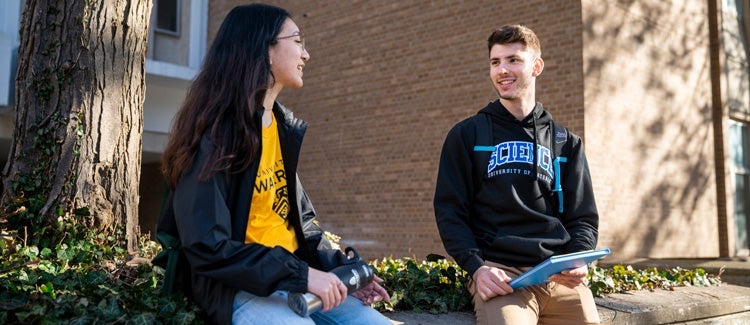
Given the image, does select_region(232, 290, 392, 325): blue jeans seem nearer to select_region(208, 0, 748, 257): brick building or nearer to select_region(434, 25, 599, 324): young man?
select_region(434, 25, 599, 324): young man

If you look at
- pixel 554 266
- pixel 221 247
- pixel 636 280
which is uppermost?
pixel 221 247

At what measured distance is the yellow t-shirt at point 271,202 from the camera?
2.71 meters

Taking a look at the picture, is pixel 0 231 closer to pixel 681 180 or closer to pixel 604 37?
pixel 604 37

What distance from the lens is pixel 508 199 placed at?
11.4 feet

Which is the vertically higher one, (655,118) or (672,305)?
(655,118)

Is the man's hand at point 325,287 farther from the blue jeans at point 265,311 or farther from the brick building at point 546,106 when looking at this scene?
the brick building at point 546,106

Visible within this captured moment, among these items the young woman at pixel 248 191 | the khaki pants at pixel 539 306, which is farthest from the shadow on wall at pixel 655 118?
the young woman at pixel 248 191

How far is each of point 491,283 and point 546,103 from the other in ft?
24.0

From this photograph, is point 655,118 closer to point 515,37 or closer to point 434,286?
point 434,286

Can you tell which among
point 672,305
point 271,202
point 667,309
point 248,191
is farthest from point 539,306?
point 672,305

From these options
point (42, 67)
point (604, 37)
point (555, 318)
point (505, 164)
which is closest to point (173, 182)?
point (505, 164)

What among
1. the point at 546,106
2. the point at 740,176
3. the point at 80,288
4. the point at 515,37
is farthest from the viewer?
the point at 740,176

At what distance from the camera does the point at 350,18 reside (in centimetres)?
1246

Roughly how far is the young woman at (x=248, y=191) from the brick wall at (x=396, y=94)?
7.64 metres
